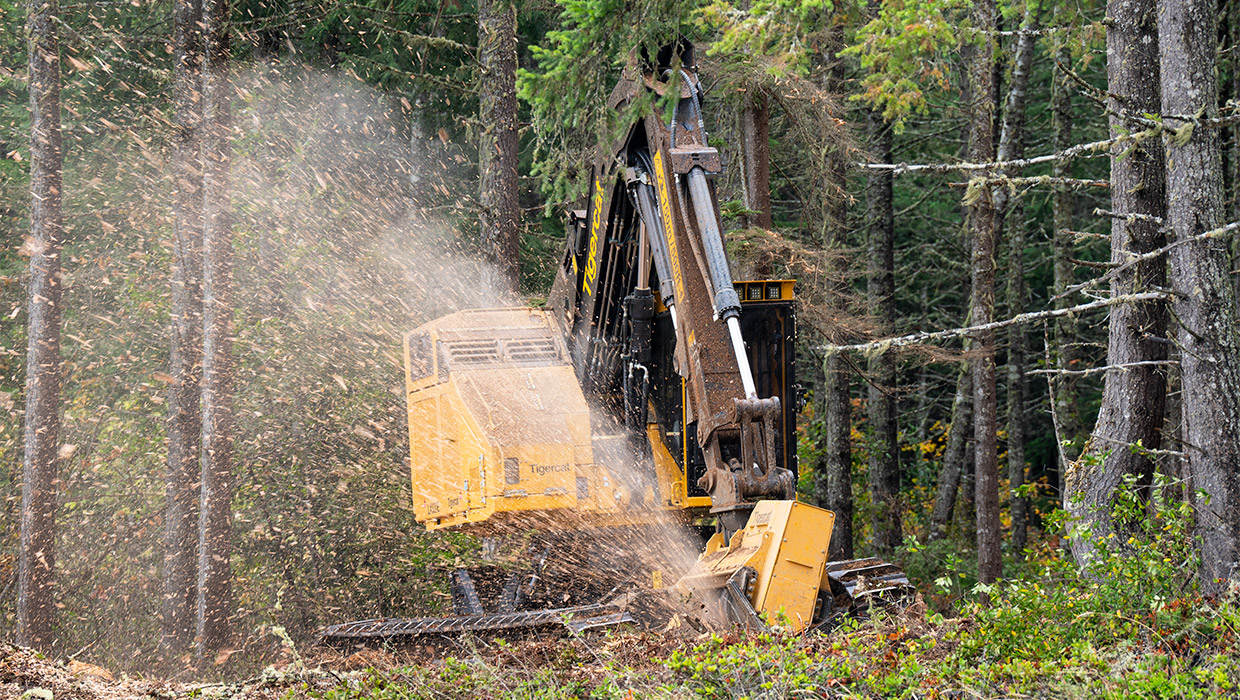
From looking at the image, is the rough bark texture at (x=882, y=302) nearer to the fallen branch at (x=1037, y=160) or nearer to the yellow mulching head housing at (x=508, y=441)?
the yellow mulching head housing at (x=508, y=441)

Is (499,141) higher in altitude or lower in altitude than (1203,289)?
higher

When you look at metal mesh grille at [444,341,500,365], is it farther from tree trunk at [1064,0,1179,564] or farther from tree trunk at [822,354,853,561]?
tree trunk at [822,354,853,561]

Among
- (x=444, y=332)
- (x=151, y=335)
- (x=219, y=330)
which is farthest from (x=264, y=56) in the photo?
(x=444, y=332)

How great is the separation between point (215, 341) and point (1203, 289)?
939 centimetres

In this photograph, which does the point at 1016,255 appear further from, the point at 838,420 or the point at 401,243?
the point at 401,243

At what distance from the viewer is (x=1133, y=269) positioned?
318 inches

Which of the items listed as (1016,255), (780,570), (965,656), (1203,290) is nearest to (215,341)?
(780,570)

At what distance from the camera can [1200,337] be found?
718 centimetres

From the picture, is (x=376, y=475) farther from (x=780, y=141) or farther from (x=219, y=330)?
(x=780, y=141)

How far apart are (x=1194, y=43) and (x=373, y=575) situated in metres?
10.4

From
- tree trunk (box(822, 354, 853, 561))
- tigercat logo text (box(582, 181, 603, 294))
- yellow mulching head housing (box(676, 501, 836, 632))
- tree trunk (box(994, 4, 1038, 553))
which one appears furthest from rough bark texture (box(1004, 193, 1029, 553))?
yellow mulching head housing (box(676, 501, 836, 632))

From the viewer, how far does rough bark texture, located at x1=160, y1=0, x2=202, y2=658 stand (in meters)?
11.9

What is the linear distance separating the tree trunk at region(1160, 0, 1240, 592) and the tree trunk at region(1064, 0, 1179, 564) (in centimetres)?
57

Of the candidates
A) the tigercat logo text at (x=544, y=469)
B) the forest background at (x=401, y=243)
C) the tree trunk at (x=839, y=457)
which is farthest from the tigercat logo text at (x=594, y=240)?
the tree trunk at (x=839, y=457)
